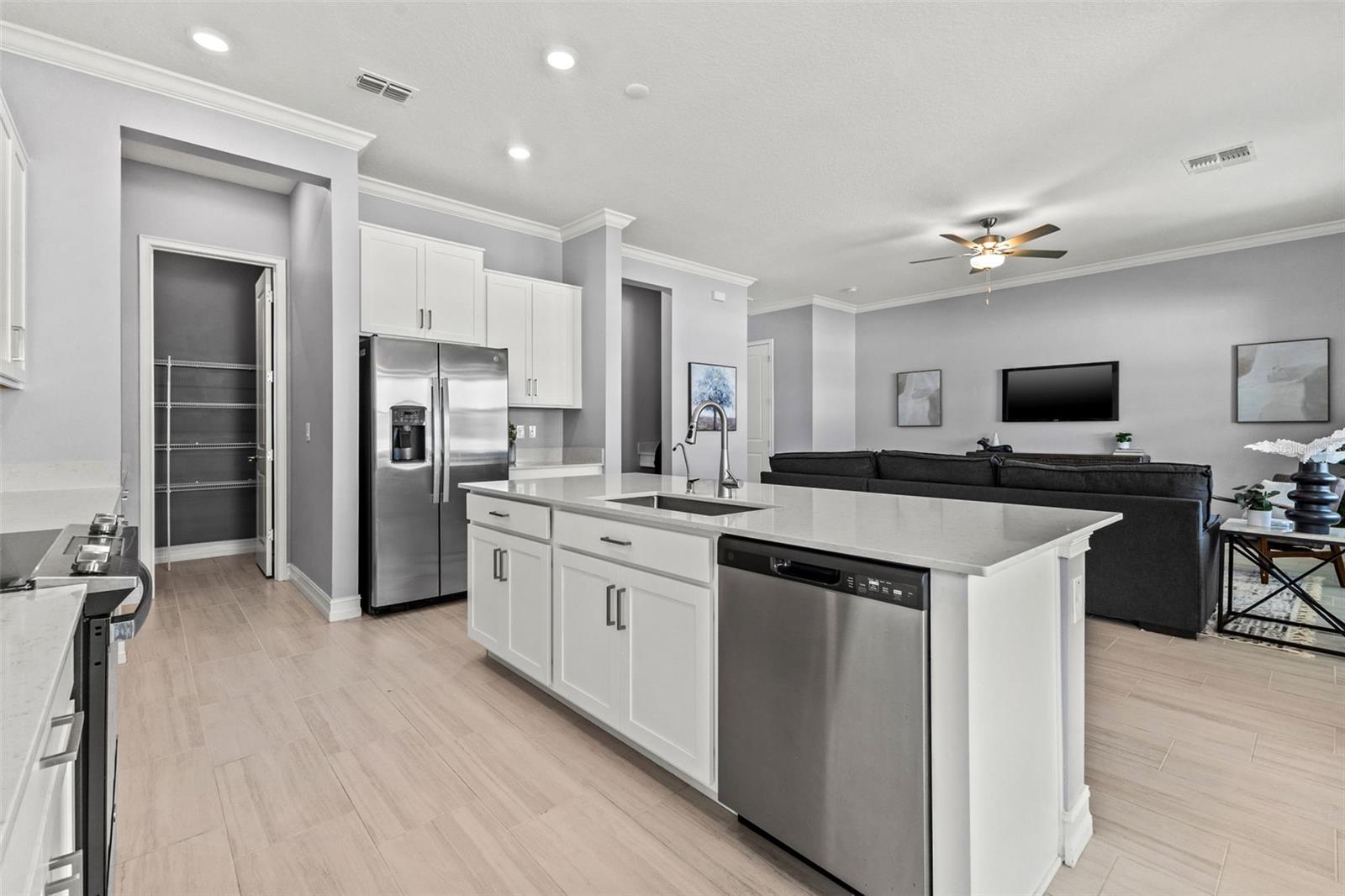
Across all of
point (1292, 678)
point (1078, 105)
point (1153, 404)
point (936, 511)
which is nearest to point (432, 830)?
point (936, 511)

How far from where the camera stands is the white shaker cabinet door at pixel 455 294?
4.14 metres

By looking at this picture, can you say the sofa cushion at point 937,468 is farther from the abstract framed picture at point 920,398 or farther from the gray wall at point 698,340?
the abstract framed picture at point 920,398

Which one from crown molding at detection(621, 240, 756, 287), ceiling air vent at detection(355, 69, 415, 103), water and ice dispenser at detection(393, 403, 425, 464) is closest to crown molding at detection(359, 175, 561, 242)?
crown molding at detection(621, 240, 756, 287)

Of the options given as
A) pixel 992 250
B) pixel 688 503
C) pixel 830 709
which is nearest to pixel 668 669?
pixel 830 709

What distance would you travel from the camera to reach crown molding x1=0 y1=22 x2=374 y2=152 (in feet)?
8.89

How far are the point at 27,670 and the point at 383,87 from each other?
3.29 metres

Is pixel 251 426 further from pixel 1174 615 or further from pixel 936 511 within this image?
pixel 1174 615

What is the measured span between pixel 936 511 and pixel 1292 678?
235cm

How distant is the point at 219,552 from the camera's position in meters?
5.28

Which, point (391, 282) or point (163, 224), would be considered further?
point (163, 224)

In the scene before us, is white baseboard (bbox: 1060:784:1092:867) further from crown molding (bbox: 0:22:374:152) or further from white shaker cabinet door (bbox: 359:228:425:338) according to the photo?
crown molding (bbox: 0:22:374:152)

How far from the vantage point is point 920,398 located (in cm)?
784

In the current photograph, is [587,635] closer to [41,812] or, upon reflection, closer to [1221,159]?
[41,812]

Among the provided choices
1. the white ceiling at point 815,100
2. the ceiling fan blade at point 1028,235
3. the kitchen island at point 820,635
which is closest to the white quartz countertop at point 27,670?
the kitchen island at point 820,635
